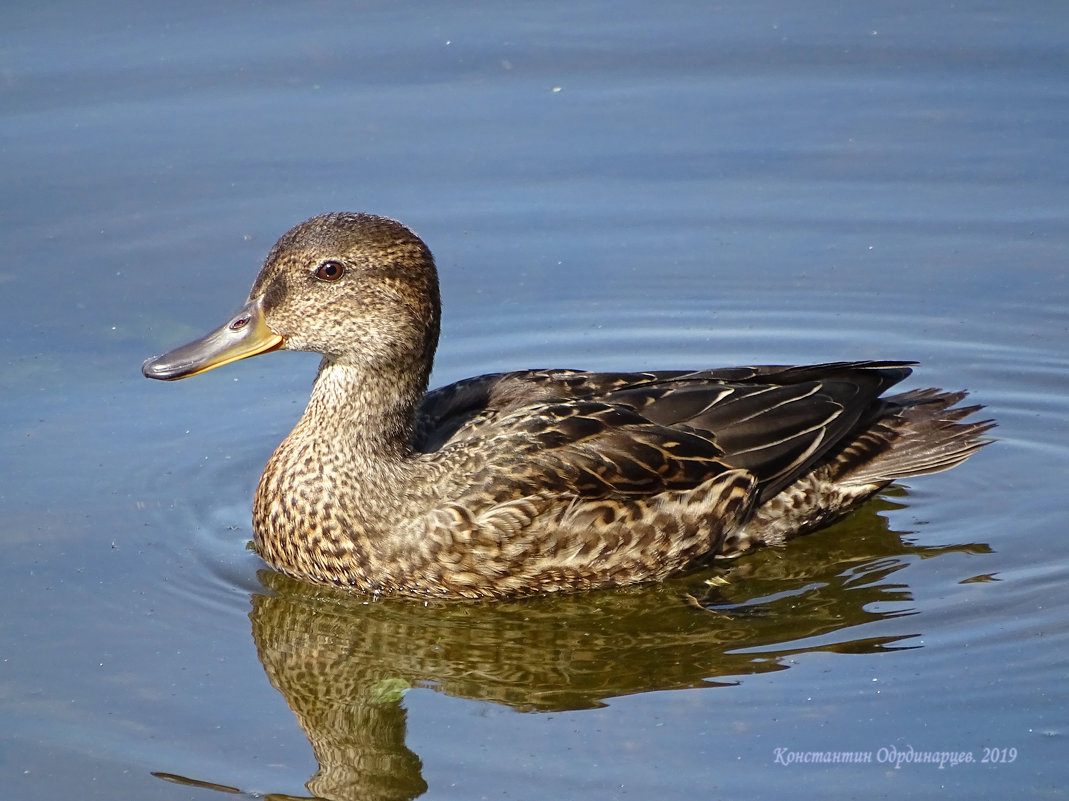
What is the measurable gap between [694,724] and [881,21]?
25.4 ft

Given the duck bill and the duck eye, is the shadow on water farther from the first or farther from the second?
the duck eye

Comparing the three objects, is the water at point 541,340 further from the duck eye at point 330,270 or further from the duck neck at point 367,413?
the duck eye at point 330,270

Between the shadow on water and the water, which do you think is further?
the shadow on water

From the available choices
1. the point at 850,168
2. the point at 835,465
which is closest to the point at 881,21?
the point at 850,168

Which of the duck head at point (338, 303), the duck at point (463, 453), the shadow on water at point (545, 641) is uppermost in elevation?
the duck head at point (338, 303)

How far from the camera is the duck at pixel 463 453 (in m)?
8.34

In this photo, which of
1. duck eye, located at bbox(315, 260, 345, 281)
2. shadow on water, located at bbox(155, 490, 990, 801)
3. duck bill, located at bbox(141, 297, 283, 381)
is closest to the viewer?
shadow on water, located at bbox(155, 490, 990, 801)

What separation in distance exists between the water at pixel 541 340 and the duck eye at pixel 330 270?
1496 millimetres

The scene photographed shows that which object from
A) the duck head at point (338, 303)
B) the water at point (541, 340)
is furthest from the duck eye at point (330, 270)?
the water at point (541, 340)

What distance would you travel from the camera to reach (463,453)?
852cm

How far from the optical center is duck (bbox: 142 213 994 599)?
8.34 meters

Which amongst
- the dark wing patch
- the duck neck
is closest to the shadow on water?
the dark wing patch

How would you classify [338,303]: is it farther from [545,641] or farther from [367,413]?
[545,641]

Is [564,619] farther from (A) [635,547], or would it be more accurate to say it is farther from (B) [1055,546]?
(B) [1055,546]
